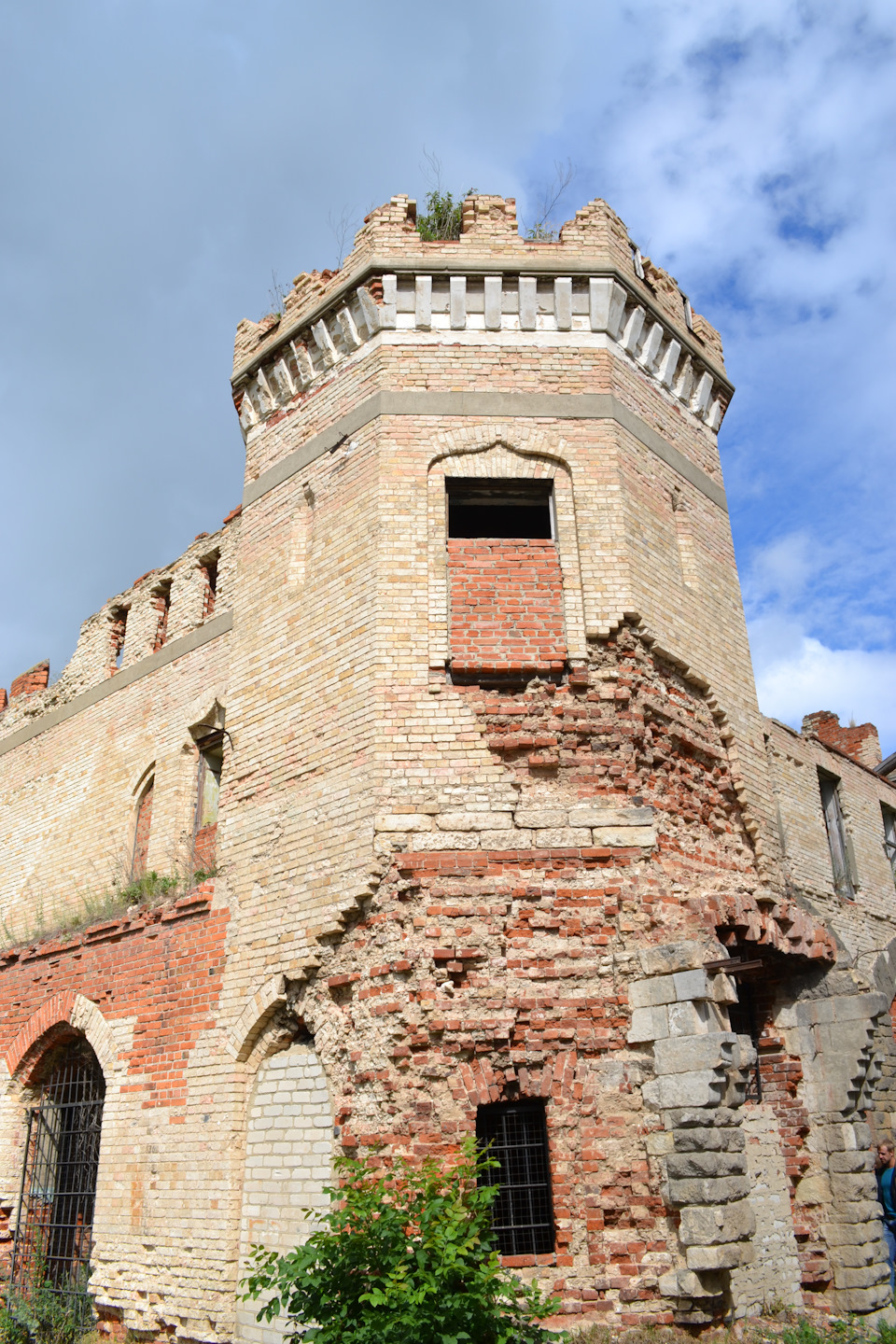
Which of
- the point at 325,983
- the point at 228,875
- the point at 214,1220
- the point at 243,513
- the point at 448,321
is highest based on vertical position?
the point at 448,321

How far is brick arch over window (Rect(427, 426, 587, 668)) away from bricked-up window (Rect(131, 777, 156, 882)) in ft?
21.1

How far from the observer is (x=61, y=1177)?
33.9 ft

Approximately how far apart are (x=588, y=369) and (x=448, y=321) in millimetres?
1458

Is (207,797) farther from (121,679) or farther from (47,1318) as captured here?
(47,1318)

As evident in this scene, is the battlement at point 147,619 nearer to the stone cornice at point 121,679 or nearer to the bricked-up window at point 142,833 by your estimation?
the stone cornice at point 121,679

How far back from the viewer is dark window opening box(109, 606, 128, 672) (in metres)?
15.2

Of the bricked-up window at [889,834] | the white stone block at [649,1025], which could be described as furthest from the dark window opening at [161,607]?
the bricked-up window at [889,834]

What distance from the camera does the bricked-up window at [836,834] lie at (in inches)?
574

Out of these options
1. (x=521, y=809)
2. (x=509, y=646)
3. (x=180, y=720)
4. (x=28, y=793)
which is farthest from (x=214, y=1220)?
(x=28, y=793)

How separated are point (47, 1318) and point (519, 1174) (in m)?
5.54

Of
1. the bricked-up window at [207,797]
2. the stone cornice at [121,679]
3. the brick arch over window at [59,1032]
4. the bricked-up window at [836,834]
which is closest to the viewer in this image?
the brick arch over window at [59,1032]

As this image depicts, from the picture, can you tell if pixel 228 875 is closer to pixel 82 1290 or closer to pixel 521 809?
pixel 521 809

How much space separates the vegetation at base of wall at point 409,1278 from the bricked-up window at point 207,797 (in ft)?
19.9

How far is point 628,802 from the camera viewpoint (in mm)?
7832
